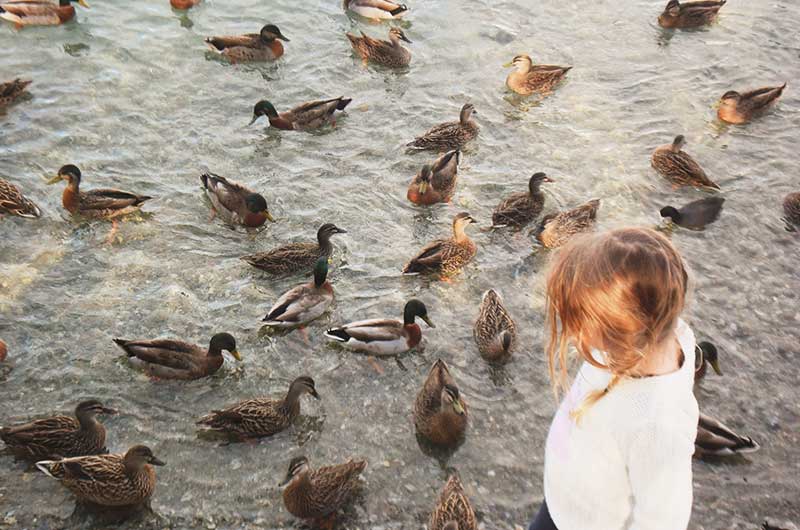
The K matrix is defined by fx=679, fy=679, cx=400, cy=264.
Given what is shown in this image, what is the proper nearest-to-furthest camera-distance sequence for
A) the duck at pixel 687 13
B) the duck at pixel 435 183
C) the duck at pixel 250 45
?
the duck at pixel 435 183
the duck at pixel 250 45
the duck at pixel 687 13

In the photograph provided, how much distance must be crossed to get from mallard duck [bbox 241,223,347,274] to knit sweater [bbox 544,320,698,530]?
448cm

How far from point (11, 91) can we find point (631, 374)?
9035 millimetres

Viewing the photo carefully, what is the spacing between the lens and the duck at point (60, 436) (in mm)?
4918

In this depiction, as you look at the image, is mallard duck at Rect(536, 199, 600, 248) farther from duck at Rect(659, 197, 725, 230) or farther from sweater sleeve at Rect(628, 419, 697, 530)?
sweater sleeve at Rect(628, 419, 697, 530)

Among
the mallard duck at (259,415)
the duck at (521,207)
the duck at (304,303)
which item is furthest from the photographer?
the duck at (521,207)

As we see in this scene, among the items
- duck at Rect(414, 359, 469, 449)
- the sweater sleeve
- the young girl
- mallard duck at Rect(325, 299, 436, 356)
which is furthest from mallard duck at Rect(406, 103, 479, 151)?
the sweater sleeve

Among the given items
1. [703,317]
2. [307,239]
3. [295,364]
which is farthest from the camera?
[307,239]

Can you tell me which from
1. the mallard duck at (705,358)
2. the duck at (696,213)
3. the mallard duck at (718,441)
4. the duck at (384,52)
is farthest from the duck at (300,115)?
the mallard duck at (718,441)

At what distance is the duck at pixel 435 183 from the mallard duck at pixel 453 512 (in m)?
3.91

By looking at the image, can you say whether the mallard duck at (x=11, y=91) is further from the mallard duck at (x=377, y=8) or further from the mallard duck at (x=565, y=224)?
the mallard duck at (x=565, y=224)

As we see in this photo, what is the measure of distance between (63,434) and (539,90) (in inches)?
302

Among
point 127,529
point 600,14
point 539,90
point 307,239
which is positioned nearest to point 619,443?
point 127,529

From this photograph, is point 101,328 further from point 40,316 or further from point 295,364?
point 295,364

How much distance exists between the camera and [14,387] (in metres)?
5.46
